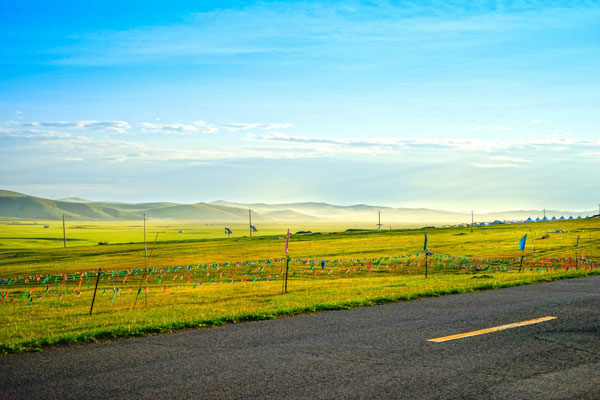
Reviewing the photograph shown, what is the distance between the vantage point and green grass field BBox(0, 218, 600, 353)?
12.7 m

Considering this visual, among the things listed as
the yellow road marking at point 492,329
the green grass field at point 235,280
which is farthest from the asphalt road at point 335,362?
the green grass field at point 235,280

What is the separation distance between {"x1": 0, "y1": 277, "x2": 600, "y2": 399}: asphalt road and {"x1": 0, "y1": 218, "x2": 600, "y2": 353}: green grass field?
1.80 meters

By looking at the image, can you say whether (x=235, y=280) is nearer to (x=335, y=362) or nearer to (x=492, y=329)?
(x=492, y=329)

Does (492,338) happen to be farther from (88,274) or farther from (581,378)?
(88,274)

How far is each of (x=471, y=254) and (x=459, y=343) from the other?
55336 mm

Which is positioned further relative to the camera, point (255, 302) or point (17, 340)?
point (255, 302)

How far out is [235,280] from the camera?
4016cm

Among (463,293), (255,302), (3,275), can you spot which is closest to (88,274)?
(3,275)

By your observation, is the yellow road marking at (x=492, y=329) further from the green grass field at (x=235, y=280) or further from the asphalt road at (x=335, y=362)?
the green grass field at (x=235, y=280)

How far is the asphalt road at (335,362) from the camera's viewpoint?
666cm

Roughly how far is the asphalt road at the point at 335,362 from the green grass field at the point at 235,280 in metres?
1.80

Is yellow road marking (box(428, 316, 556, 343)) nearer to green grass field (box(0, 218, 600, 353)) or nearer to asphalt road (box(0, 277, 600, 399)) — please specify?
asphalt road (box(0, 277, 600, 399))

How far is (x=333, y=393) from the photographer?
21.4 ft

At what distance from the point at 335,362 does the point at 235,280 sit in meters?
32.9
